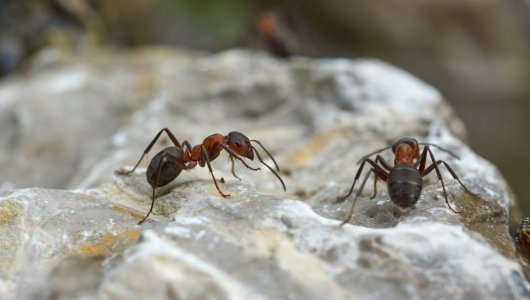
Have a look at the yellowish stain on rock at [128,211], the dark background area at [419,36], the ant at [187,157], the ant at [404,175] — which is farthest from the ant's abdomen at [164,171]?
the dark background area at [419,36]

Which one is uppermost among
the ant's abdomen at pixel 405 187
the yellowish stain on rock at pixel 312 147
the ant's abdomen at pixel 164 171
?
the yellowish stain on rock at pixel 312 147

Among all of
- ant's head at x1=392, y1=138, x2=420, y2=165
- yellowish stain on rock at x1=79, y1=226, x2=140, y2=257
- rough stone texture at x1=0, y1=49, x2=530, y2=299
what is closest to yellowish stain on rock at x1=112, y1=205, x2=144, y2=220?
rough stone texture at x1=0, y1=49, x2=530, y2=299

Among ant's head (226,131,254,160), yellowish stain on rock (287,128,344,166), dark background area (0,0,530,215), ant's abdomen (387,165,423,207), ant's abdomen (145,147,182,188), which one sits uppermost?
dark background area (0,0,530,215)

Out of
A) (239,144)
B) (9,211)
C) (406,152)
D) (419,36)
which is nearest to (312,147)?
(239,144)

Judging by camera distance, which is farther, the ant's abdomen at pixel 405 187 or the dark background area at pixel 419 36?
the dark background area at pixel 419 36

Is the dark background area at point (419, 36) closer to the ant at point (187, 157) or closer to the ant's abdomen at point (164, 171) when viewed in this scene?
the ant at point (187, 157)

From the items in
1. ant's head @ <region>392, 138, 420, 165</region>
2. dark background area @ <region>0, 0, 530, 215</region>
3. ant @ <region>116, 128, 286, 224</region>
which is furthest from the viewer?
dark background area @ <region>0, 0, 530, 215</region>

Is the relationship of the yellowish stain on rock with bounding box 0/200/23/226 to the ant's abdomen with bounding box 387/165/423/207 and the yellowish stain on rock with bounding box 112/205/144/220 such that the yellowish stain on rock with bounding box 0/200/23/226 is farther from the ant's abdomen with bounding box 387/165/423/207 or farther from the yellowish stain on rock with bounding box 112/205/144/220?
the ant's abdomen with bounding box 387/165/423/207
